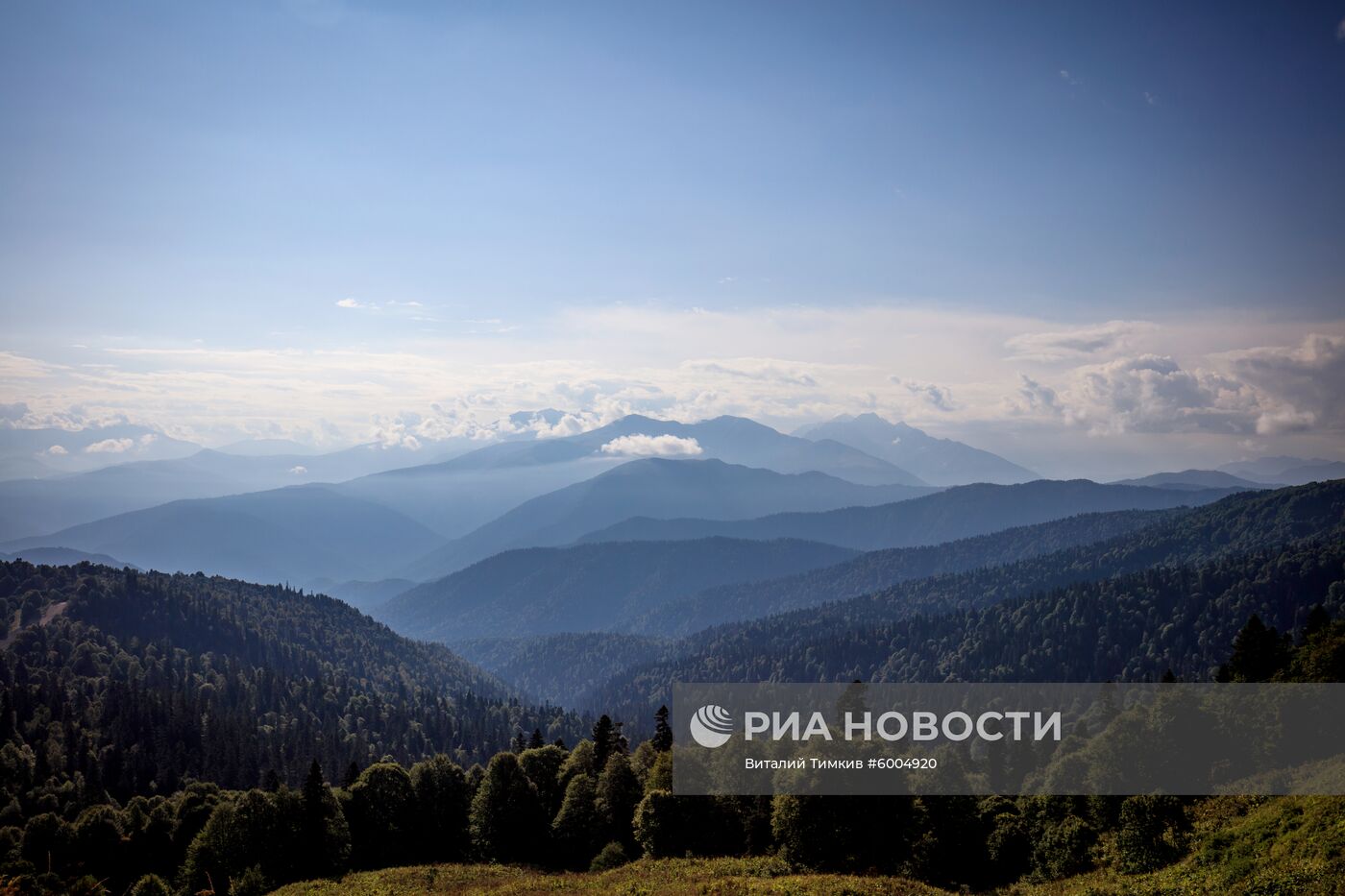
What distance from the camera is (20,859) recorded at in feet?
255

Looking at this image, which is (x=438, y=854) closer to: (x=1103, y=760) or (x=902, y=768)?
(x=902, y=768)

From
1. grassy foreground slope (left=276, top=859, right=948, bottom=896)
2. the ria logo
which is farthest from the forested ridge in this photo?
the ria logo

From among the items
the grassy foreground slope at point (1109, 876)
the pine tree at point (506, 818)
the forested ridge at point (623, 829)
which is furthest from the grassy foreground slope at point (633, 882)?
the pine tree at point (506, 818)

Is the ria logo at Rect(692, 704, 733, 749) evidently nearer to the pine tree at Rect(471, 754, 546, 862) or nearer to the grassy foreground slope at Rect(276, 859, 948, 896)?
the grassy foreground slope at Rect(276, 859, 948, 896)

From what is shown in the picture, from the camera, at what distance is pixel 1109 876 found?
51125mm

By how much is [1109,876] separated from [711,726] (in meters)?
35.3

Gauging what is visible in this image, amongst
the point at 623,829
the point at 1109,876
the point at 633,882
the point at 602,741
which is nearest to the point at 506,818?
the point at 623,829

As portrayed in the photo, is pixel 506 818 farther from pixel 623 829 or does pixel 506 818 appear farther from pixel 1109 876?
pixel 1109 876

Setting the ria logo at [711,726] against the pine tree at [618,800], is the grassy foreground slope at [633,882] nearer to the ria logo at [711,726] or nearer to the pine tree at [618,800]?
the pine tree at [618,800]

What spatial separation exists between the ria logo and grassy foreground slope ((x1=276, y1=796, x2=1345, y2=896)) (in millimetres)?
A: 12284

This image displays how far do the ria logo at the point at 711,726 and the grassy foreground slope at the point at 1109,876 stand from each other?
12.3 m

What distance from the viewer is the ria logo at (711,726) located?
246 feet

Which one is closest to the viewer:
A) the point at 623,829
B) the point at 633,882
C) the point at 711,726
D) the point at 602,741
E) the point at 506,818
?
the point at 633,882

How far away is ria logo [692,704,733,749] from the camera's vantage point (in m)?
74.9
